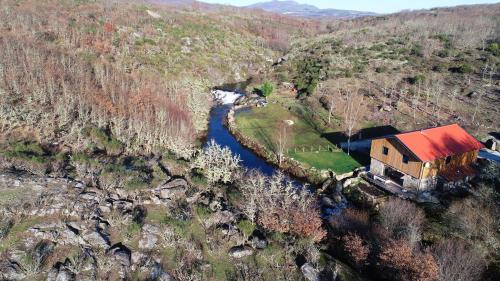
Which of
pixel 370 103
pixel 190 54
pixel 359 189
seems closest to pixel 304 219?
pixel 359 189

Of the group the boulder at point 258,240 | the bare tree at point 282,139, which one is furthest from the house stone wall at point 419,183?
the boulder at point 258,240

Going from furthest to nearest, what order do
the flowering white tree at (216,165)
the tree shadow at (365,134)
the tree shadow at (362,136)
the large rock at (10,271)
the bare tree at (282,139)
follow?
the tree shadow at (365,134)
the tree shadow at (362,136)
the bare tree at (282,139)
the flowering white tree at (216,165)
the large rock at (10,271)

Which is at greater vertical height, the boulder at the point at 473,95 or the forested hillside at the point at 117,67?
the forested hillside at the point at 117,67

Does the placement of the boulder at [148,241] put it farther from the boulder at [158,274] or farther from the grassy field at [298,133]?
the grassy field at [298,133]

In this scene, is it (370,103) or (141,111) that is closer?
(141,111)

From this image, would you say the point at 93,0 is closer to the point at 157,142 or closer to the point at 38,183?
the point at 157,142

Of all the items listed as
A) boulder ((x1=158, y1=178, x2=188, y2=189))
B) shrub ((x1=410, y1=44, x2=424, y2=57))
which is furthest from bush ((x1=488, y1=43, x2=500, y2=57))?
boulder ((x1=158, y1=178, x2=188, y2=189))
